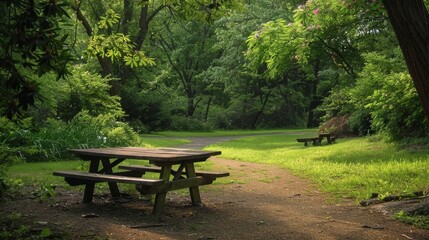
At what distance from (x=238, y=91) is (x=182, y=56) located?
6710mm

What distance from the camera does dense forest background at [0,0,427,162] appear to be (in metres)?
3.99

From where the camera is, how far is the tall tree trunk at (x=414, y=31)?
16.7 feet

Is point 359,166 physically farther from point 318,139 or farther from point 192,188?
point 318,139

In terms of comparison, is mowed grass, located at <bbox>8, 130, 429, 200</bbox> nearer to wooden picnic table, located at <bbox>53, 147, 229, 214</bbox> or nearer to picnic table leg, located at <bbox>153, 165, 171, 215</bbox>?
wooden picnic table, located at <bbox>53, 147, 229, 214</bbox>

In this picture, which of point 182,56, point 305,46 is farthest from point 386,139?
point 182,56

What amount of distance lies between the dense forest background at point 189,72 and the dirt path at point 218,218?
1219 millimetres

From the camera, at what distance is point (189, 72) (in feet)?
162

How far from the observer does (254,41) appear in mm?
16547

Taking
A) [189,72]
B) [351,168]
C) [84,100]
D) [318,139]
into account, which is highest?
[189,72]

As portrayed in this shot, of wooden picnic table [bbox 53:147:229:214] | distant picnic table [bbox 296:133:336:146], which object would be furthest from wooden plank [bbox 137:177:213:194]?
distant picnic table [bbox 296:133:336:146]

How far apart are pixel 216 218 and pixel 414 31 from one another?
341 centimetres

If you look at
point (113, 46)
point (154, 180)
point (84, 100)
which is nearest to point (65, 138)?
point (84, 100)

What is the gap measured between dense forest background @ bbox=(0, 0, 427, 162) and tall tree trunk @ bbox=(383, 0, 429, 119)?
2.30 metres

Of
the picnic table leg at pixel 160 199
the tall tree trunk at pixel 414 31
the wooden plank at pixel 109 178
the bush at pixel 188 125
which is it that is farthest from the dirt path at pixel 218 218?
the bush at pixel 188 125
